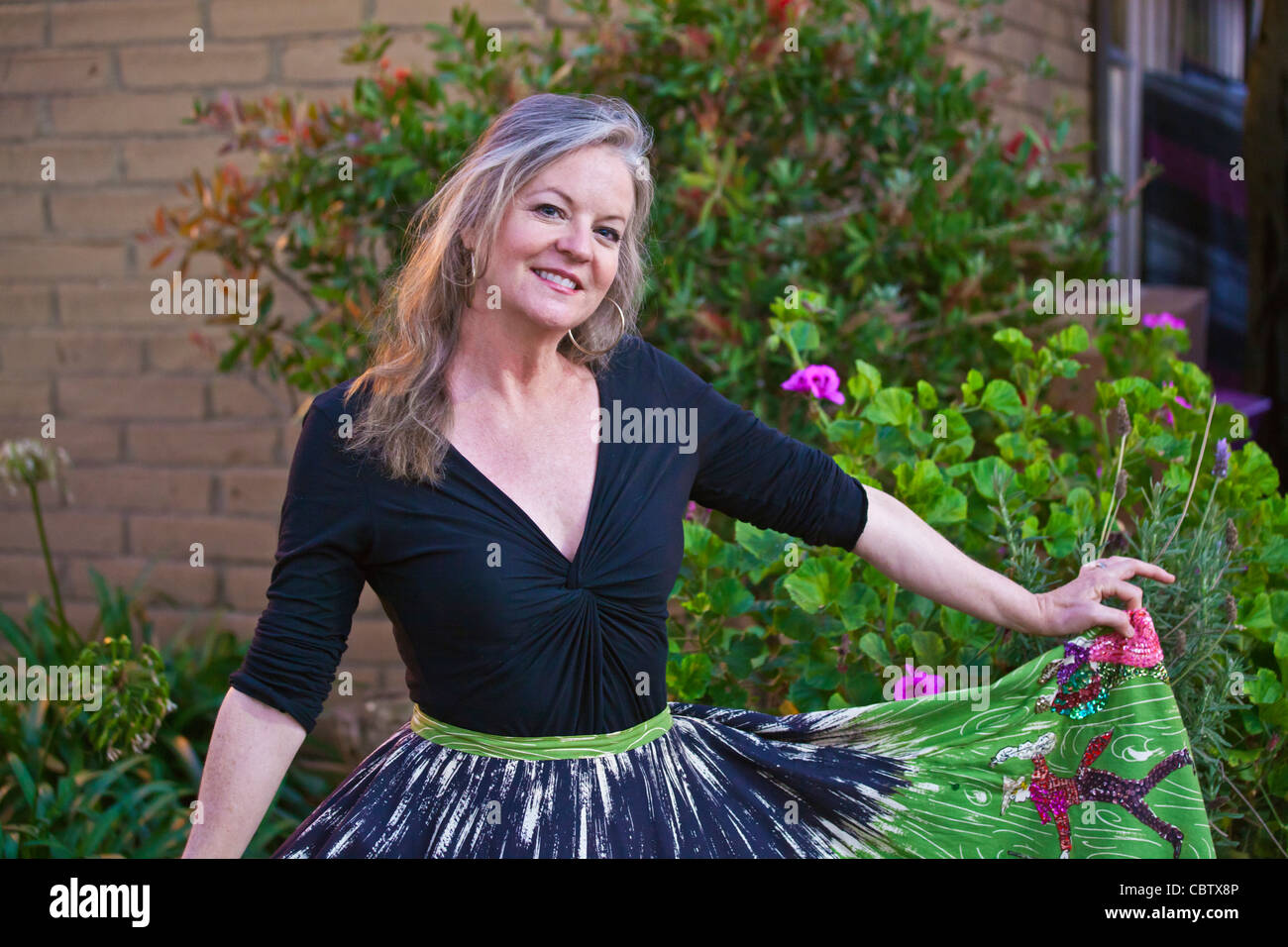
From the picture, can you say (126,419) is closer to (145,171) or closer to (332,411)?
(145,171)

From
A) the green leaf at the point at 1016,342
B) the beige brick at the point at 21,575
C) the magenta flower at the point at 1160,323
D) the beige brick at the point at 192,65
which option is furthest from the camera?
the beige brick at the point at 21,575

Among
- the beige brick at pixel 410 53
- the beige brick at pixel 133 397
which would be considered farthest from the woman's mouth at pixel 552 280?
the beige brick at pixel 133 397

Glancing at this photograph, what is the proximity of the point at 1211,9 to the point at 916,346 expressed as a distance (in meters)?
4.21

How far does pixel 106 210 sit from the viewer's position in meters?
4.75

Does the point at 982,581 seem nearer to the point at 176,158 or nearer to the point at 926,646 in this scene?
the point at 926,646

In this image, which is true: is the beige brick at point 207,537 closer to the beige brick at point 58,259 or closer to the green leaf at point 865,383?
the beige brick at point 58,259

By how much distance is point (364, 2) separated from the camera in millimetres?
4383

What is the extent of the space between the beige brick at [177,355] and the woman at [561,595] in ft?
8.99

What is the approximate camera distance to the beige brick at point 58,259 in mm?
4758

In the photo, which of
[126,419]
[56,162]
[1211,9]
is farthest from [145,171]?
[1211,9]

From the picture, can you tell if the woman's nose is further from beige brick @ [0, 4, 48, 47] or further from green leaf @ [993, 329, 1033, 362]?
beige brick @ [0, 4, 48, 47]

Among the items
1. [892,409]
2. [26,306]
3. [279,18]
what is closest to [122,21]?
[279,18]

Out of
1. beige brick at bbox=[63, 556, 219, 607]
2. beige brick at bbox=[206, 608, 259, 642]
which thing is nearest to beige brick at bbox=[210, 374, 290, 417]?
beige brick at bbox=[63, 556, 219, 607]

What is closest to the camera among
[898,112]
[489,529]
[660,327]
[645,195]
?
[489,529]
